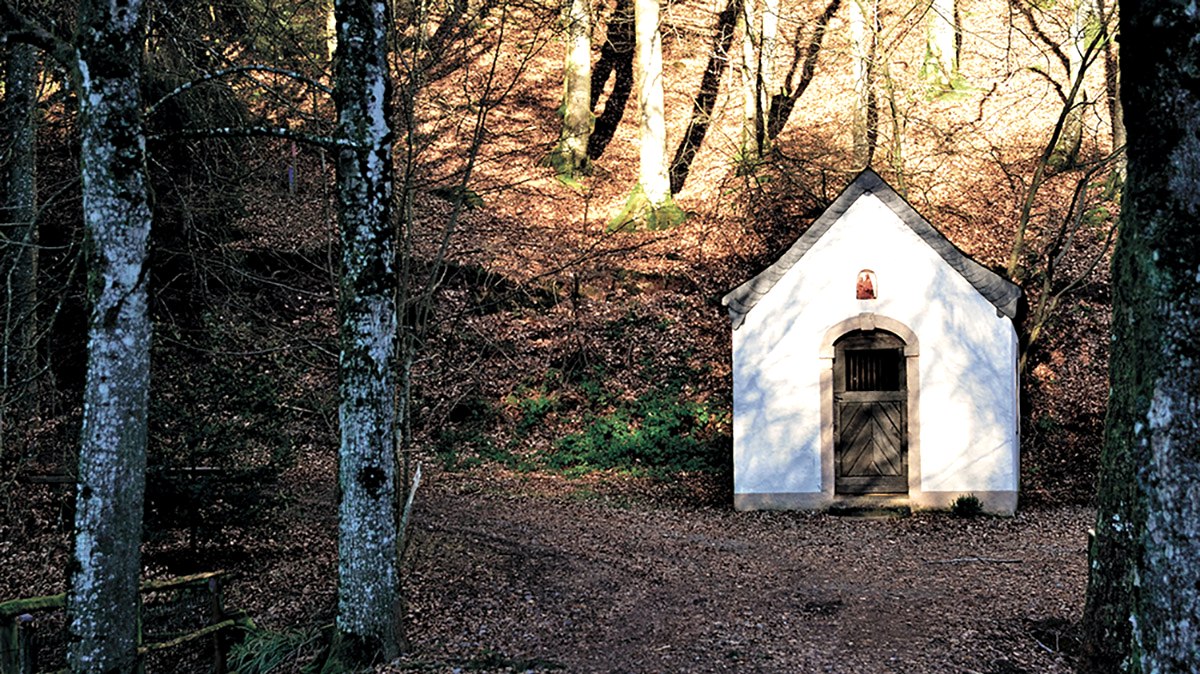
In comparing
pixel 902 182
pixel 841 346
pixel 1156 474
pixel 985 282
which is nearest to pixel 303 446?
pixel 841 346

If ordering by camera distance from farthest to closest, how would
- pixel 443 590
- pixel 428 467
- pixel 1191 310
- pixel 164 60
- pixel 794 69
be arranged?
pixel 794 69 < pixel 428 467 < pixel 164 60 < pixel 443 590 < pixel 1191 310

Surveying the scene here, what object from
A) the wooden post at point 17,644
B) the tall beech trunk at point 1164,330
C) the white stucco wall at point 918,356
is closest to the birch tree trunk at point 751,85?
the white stucco wall at point 918,356

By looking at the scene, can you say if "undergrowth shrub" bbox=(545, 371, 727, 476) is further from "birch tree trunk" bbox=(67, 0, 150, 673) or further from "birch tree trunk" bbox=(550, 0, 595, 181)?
"birch tree trunk" bbox=(67, 0, 150, 673)

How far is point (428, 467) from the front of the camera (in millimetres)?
14695

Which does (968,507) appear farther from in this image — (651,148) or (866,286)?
(651,148)

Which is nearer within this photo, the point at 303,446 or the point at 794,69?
the point at 303,446

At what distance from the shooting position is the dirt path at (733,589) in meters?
7.23

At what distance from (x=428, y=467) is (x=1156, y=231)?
11.7 m

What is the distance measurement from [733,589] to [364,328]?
4.64 meters

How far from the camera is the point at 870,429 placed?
13.6m

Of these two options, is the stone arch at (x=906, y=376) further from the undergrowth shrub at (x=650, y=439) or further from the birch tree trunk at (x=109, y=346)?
the birch tree trunk at (x=109, y=346)

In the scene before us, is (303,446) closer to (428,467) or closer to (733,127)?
(428,467)

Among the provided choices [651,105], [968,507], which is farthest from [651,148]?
[968,507]

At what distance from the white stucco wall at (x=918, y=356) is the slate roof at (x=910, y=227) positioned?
0.29ft
